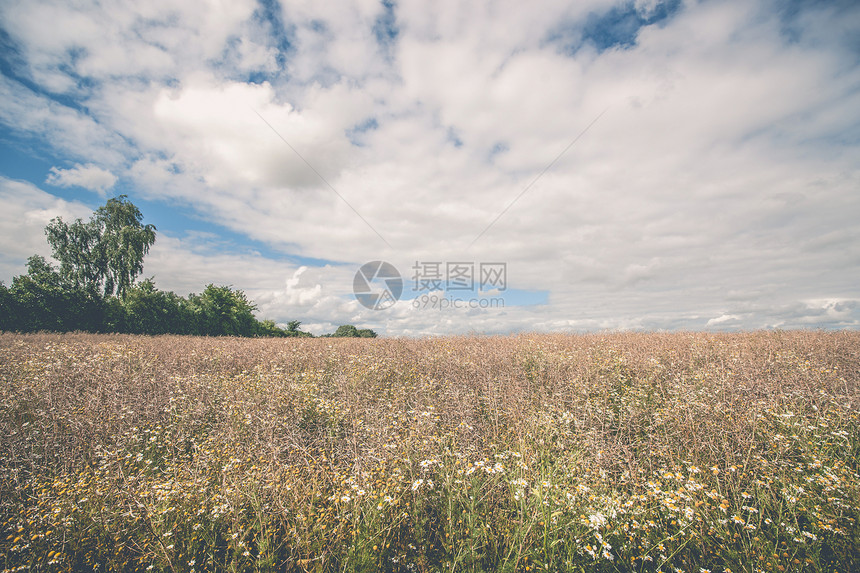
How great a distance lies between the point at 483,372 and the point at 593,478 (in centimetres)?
351

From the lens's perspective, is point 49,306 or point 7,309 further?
point 49,306

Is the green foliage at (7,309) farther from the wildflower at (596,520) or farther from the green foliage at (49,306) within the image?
the wildflower at (596,520)

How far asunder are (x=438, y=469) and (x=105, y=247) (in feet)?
131

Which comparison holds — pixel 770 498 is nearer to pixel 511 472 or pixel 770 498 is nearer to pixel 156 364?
pixel 511 472

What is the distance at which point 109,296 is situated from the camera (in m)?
27.1

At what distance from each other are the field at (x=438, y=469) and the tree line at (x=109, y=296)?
20.2m

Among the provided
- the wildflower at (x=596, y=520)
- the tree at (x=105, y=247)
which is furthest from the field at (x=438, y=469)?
the tree at (x=105, y=247)

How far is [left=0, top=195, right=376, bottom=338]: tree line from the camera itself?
22078 millimetres

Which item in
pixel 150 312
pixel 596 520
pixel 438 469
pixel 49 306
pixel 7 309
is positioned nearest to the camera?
pixel 596 520

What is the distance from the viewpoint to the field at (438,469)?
287 cm

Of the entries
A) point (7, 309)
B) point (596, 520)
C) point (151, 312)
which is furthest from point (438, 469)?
point (7, 309)

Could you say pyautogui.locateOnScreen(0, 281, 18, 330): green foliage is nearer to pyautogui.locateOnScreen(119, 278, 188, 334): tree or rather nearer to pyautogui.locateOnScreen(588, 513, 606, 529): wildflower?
pyautogui.locateOnScreen(119, 278, 188, 334): tree

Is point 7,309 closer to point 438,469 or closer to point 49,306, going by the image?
point 49,306

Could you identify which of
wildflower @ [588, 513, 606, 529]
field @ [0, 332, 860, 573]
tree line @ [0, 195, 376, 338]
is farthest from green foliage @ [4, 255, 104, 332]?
wildflower @ [588, 513, 606, 529]
